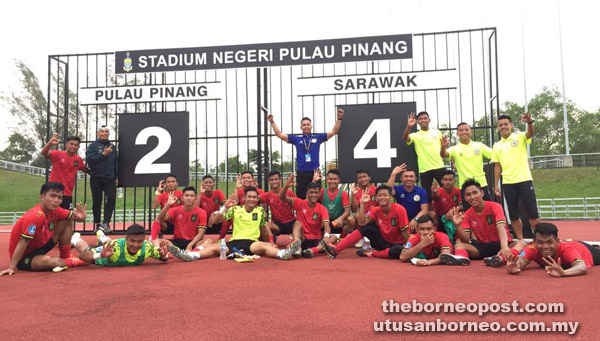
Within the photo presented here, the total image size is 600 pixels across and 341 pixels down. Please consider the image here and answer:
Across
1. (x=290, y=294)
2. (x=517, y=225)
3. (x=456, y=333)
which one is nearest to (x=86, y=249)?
(x=290, y=294)

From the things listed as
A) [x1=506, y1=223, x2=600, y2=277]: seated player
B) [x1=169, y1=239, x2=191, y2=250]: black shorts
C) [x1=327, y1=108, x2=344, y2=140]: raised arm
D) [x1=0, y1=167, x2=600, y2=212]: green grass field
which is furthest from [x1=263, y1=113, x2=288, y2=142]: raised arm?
[x1=0, y1=167, x2=600, y2=212]: green grass field

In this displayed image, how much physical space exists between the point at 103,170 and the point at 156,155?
3.44ft

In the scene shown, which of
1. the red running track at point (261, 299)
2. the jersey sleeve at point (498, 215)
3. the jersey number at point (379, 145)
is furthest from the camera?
the jersey number at point (379, 145)

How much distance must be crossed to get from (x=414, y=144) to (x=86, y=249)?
566 cm

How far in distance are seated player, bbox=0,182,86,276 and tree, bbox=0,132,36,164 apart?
4170 cm

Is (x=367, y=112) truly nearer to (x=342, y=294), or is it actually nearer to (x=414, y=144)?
(x=414, y=144)

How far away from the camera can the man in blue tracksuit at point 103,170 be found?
802 centimetres

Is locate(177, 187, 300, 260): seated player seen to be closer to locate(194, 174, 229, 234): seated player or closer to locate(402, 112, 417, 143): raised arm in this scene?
locate(194, 174, 229, 234): seated player

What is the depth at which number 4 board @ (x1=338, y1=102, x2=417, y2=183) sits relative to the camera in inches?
306

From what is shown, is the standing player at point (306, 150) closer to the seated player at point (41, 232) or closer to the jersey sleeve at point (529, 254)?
the seated player at point (41, 232)

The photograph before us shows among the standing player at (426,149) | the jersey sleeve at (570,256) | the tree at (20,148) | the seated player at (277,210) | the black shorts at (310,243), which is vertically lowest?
the black shorts at (310,243)

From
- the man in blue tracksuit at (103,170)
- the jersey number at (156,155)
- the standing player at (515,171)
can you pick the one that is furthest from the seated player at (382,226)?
the man in blue tracksuit at (103,170)

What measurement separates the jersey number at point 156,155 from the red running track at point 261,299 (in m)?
3.32

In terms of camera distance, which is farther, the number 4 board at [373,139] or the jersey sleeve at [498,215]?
the number 4 board at [373,139]
